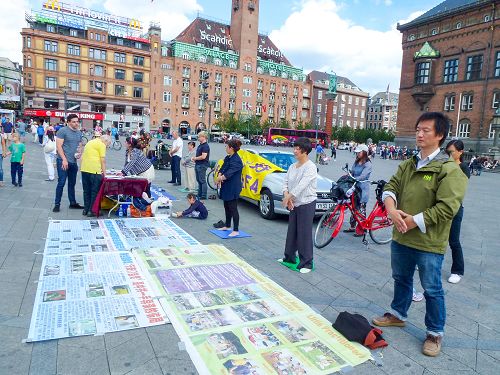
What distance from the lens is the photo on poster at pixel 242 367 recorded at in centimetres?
288

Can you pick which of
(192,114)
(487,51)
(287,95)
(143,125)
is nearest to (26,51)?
(143,125)

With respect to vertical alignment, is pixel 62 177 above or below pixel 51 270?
above

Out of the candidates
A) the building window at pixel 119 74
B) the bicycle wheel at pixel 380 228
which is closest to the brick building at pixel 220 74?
the building window at pixel 119 74

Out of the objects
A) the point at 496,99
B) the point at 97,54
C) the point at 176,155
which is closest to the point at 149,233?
the point at 176,155

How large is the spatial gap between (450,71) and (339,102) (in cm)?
6747

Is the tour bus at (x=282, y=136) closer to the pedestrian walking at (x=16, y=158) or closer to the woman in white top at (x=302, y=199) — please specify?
the pedestrian walking at (x=16, y=158)

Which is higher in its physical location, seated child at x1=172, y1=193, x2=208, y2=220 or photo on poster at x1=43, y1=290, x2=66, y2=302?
seated child at x1=172, y1=193, x2=208, y2=220

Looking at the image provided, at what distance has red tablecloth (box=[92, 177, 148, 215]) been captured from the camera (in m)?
7.68

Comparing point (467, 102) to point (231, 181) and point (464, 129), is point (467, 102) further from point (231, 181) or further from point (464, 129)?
point (231, 181)

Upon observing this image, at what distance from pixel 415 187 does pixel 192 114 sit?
3036 inches

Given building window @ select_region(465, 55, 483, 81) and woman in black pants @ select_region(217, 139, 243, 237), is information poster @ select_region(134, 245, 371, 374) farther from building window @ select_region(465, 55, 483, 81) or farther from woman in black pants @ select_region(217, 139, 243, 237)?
building window @ select_region(465, 55, 483, 81)

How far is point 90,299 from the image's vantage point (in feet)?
12.9

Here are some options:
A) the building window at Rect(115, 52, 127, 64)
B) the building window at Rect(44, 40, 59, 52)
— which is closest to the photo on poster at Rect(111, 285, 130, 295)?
the building window at Rect(44, 40, 59, 52)

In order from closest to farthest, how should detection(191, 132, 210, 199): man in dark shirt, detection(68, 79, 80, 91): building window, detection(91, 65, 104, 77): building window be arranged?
detection(191, 132, 210, 199): man in dark shirt, detection(68, 79, 80, 91): building window, detection(91, 65, 104, 77): building window
